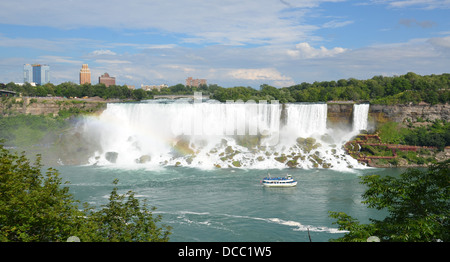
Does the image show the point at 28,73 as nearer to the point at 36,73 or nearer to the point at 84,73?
the point at 36,73

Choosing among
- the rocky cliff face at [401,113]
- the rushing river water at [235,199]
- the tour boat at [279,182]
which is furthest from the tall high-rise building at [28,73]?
the tour boat at [279,182]

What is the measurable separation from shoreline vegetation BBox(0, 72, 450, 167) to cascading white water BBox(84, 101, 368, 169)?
3469 millimetres

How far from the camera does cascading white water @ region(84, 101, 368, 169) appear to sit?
38.8 meters

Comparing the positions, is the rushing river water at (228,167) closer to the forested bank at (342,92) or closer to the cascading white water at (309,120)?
the cascading white water at (309,120)

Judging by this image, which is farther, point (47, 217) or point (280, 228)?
point (280, 228)

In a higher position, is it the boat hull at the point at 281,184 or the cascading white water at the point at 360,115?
the cascading white water at the point at 360,115

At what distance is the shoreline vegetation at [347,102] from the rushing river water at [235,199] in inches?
212

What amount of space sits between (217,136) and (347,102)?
20229 millimetres

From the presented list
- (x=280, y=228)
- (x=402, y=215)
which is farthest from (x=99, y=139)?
(x=402, y=215)

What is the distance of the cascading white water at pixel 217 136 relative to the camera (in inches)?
1529

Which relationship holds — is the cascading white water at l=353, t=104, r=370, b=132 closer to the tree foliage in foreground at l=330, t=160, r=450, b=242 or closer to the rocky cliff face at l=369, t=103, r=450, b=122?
the rocky cliff face at l=369, t=103, r=450, b=122
